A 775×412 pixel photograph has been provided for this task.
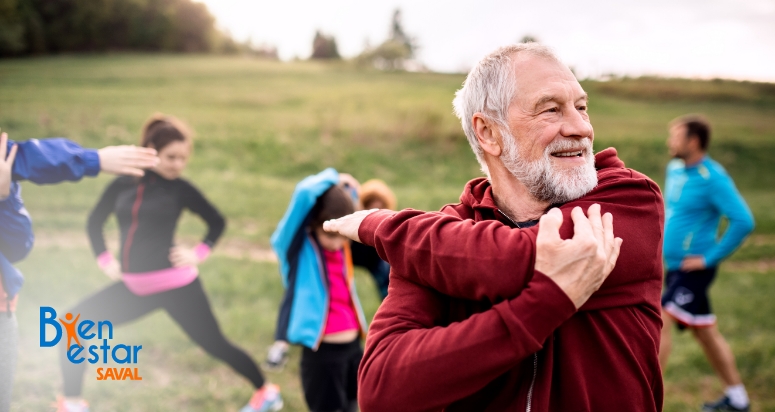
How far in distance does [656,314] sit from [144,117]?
18664 mm

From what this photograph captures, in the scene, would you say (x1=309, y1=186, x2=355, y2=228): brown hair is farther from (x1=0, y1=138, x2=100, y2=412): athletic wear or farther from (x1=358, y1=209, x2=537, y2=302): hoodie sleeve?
(x1=358, y1=209, x2=537, y2=302): hoodie sleeve

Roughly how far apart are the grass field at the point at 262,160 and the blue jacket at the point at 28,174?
232 centimetres

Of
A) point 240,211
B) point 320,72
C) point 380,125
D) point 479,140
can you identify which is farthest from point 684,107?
point 479,140

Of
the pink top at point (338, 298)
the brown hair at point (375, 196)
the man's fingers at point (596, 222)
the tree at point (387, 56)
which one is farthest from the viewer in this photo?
the tree at point (387, 56)

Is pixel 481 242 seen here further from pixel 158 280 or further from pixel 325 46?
pixel 325 46

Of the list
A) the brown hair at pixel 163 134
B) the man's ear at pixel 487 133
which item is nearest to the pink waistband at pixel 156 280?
the brown hair at pixel 163 134

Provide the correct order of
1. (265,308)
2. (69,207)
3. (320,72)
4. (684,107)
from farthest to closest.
Answer: (320,72)
(684,107)
(69,207)
(265,308)

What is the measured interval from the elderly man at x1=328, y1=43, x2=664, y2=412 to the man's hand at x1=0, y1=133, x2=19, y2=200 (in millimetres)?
1487

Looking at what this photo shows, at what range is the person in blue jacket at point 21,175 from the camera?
7.59ft

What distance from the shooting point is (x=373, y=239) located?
1592mm

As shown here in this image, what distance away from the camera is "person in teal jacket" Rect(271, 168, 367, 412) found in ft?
11.3

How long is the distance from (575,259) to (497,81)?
2.32ft

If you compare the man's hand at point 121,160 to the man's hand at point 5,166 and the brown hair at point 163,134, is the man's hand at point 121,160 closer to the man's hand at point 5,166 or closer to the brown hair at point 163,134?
the man's hand at point 5,166

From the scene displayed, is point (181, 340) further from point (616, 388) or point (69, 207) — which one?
point (69, 207)
